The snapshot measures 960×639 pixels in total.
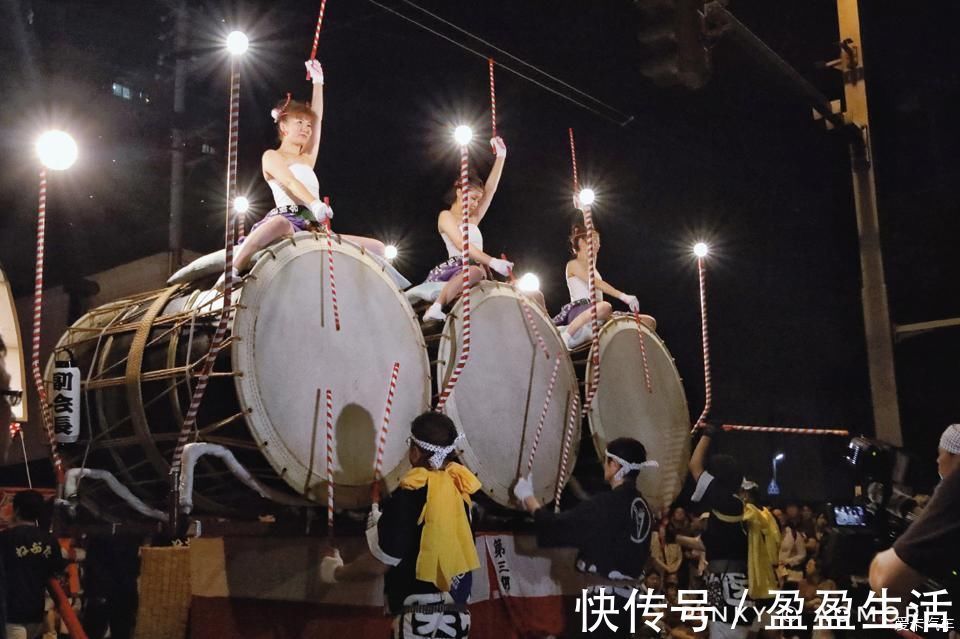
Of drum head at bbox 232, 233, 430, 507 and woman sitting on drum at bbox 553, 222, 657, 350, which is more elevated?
woman sitting on drum at bbox 553, 222, 657, 350

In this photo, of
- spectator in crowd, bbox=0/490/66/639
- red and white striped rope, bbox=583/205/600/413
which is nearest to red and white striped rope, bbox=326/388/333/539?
spectator in crowd, bbox=0/490/66/639

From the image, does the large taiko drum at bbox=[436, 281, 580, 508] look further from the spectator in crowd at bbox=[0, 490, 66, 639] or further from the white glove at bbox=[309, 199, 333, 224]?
the spectator in crowd at bbox=[0, 490, 66, 639]

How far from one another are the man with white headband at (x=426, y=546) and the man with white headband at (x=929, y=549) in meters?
2.09

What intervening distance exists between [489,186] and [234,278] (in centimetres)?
293

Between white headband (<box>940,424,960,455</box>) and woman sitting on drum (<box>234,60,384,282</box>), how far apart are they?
12.2 ft

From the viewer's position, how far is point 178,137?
10.4 m

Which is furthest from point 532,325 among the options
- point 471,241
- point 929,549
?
point 929,549

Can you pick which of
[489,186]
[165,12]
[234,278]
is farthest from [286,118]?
[165,12]

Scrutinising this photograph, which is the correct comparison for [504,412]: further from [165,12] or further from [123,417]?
[165,12]

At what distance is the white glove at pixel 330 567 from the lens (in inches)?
183

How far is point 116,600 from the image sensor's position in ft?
22.9

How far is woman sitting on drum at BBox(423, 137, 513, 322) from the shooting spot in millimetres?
6414

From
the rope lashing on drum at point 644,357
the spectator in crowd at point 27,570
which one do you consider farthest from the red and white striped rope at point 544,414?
the spectator in crowd at point 27,570

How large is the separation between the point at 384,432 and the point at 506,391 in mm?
1401
